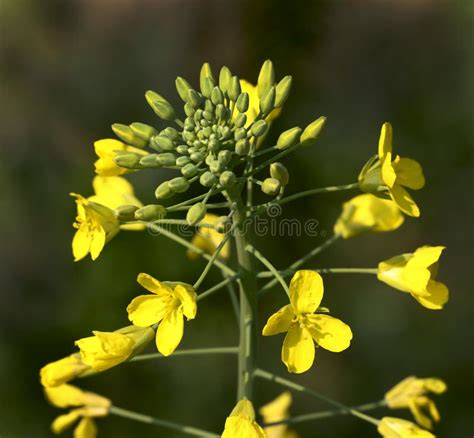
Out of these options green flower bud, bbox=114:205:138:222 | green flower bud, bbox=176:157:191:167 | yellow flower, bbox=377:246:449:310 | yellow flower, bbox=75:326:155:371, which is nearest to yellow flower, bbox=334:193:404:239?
yellow flower, bbox=377:246:449:310

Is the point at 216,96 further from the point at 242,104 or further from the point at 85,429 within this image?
the point at 85,429

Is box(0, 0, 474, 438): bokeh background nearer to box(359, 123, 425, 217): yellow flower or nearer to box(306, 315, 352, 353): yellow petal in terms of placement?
box(359, 123, 425, 217): yellow flower

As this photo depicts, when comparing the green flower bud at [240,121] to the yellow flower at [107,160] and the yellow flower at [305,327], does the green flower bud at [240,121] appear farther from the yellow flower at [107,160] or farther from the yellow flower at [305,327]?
the yellow flower at [305,327]

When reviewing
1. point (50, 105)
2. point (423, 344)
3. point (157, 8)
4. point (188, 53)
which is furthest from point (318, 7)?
point (423, 344)

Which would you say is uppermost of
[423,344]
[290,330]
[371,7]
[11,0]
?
[371,7]

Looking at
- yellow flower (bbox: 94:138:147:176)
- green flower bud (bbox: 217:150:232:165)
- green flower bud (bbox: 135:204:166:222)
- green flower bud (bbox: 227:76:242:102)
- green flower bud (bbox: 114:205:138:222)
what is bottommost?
green flower bud (bbox: 135:204:166:222)

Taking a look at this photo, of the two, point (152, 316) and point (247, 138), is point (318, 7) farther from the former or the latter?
point (152, 316)

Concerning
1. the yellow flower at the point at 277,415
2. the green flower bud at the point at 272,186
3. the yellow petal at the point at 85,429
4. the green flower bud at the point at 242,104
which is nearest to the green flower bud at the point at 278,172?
the green flower bud at the point at 272,186
